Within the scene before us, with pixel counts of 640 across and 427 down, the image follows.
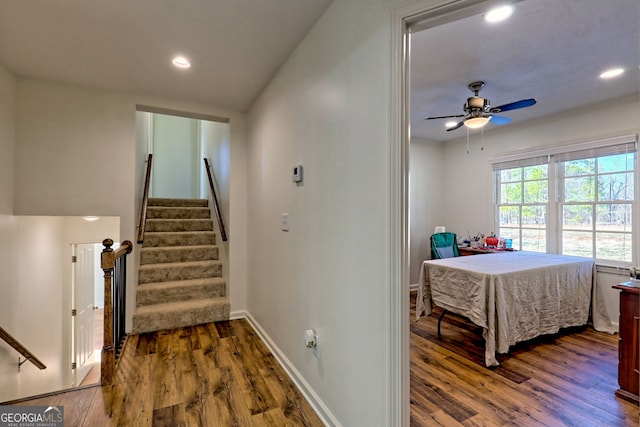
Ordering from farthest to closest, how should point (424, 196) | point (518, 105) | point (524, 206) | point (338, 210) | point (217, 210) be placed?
point (424, 196) → point (524, 206) → point (217, 210) → point (518, 105) → point (338, 210)

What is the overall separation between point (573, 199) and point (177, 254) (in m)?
5.28

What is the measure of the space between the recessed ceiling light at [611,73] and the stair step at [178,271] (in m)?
4.70

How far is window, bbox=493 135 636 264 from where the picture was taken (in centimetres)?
334

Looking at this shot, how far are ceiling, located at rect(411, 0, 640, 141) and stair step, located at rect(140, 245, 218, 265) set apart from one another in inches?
133

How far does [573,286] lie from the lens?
321cm

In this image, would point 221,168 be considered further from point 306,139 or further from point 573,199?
point 573,199

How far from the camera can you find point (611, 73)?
8.96 feet

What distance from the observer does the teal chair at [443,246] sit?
4.43 meters

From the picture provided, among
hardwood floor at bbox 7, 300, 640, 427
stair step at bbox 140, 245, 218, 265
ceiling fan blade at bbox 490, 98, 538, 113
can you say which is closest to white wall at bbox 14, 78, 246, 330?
stair step at bbox 140, 245, 218, 265

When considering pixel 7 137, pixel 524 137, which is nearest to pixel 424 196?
pixel 524 137

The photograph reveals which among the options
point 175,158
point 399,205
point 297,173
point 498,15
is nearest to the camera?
point 399,205

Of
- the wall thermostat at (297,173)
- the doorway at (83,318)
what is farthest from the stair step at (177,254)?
the wall thermostat at (297,173)

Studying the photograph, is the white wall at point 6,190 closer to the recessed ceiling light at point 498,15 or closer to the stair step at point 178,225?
the stair step at point 178,225

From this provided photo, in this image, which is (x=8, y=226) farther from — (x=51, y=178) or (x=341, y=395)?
(x=341, y=395)
